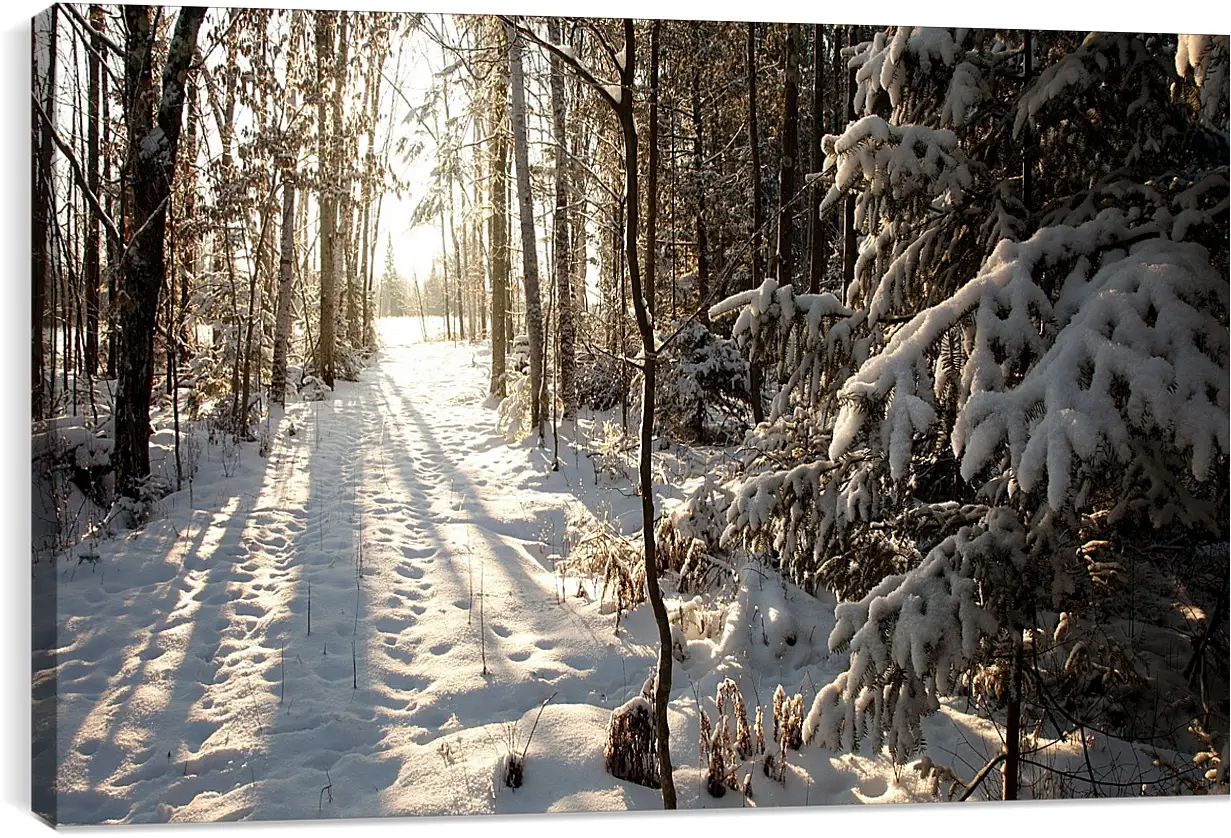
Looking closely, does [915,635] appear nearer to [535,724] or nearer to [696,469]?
[535,724]

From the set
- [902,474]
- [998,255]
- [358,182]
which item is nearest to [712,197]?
[358,182]

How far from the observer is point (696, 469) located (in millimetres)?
3859

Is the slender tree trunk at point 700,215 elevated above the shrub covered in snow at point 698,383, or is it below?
above

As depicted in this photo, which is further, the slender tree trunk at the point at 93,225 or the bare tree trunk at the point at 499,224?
the bare tree trunk at the point at 499,224

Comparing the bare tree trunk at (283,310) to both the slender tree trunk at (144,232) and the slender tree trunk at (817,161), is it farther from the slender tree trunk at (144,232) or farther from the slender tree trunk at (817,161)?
the slender tree trunk at (817,161)

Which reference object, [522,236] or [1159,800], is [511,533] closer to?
[1159,800]

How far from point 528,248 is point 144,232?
366cm

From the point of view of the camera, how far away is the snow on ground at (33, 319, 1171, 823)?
2.33 meters

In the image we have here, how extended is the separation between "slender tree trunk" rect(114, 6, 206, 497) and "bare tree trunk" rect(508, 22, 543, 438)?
239cm

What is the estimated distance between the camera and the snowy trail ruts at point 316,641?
7.59ft

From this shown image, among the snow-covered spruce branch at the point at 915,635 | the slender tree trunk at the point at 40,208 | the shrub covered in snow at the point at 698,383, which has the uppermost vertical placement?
the slender tree trunk at the point at 40,208

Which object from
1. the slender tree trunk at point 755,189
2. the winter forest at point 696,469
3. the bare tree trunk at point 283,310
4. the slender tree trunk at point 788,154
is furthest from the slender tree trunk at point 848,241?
Answer: the bare tree trunk at point 283,310

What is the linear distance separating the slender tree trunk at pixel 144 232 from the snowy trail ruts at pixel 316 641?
0.36m

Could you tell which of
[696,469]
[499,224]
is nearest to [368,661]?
[696,469]
